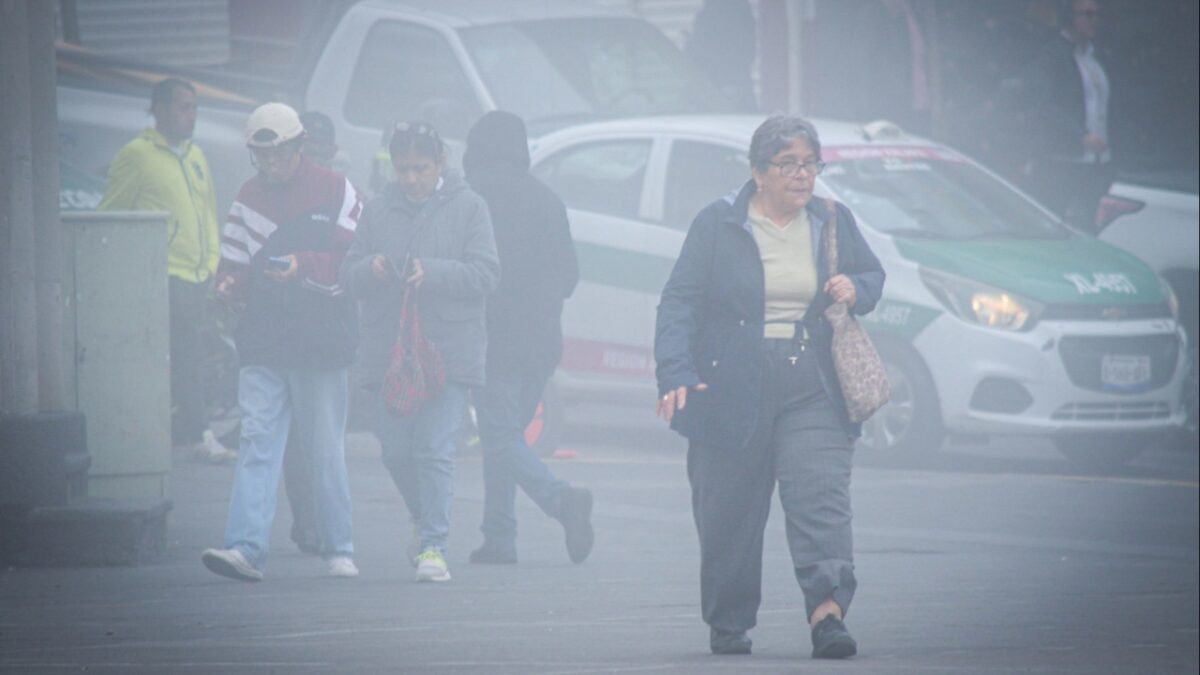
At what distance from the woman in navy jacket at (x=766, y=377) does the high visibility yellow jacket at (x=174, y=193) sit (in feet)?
18.5

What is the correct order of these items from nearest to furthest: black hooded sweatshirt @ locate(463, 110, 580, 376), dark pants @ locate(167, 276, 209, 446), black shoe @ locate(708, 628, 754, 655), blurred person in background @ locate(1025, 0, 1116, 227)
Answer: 1. black shoe @ locate(708, 628, 754, 655)
2. black hooded sweatshirt @ locate(463, 110, 580, 376)
3. dark pants @ locate(167, 276, 209, 446)
4. blurred person in background @ locate(1025, 0, 1116, 227)

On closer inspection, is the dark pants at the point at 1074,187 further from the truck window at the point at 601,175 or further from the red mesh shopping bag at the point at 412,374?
the red mesh shopping bag at the point at 412,374

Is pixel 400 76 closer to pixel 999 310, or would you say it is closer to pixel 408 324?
pixel 999 310

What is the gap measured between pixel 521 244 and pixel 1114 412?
4.33 m

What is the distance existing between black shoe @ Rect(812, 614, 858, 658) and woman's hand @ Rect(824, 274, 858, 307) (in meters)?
0.94

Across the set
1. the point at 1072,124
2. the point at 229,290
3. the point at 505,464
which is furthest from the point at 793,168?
the point at 1072,124

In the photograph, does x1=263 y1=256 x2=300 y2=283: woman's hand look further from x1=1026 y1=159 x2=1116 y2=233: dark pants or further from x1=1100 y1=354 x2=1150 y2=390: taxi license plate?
x1=1026 y1=159 x2=1116 y2=233: dark pants

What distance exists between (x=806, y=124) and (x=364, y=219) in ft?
8.08

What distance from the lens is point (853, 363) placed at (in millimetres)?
7359

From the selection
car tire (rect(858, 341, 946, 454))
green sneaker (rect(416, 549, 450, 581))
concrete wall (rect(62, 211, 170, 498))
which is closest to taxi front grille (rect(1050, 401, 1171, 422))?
car tire (rect(858, 341, 946, 454))

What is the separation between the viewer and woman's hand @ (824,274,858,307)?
735 centimetres

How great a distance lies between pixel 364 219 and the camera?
941 cm

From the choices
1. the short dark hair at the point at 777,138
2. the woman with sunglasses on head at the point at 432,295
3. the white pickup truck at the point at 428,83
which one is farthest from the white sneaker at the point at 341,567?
the white pickup truck at the point at 428,83

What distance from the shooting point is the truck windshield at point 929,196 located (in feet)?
44.8
